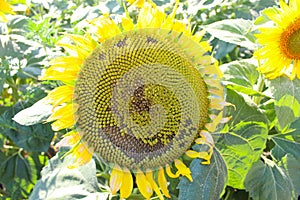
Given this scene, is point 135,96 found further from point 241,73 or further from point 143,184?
point 241,73

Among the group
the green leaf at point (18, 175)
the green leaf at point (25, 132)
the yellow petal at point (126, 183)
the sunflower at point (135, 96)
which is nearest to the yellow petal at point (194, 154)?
the sunflower at point (135, 96)

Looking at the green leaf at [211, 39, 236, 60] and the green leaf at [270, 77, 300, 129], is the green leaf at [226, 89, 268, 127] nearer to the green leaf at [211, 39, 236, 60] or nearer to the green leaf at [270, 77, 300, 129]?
the green leaf at [270, 77, 300, 129]

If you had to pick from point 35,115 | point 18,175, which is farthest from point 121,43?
point 18,175

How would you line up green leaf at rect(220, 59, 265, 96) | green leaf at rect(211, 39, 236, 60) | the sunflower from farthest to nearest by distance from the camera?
green leaf at rect(211, 39, 236, 60), green leaf at rect(220, 59, 265, 96), the sunflower

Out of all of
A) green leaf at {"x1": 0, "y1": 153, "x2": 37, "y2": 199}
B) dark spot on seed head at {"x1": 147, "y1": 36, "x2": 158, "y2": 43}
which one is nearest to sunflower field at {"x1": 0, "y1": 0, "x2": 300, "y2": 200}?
dark spot on seed head at {"x1": 147, "y1": 36, "x2": 158, "y2": 43}

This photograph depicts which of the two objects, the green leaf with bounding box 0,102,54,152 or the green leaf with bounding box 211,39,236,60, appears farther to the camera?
the green leaf with bounding box 211,39,236,60

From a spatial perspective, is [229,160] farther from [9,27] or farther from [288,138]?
[9,27]

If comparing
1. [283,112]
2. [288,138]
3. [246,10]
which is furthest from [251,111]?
[246,10]
